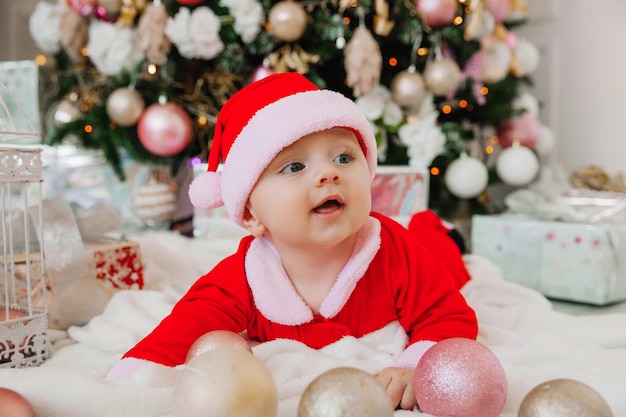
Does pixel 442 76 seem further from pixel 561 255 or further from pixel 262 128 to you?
pixel 262 128

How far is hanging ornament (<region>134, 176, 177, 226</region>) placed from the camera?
7.15ft

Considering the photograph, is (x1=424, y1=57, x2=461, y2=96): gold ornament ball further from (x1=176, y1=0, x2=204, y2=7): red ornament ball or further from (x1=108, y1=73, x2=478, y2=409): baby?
(x1=108, y1=73, x2=478, y2=409): baby

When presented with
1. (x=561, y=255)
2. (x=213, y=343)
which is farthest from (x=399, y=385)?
(x=561, y=255)

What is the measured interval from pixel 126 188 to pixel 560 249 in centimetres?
154

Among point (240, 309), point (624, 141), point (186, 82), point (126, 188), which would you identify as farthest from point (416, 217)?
point (624, 141)

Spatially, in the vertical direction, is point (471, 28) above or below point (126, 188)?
above

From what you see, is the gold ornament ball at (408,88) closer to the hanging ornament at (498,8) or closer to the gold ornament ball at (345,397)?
the hanging ornament at (498,8)

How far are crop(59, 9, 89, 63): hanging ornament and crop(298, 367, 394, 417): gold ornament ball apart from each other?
2025 millimetres

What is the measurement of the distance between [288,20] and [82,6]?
80 centimetres

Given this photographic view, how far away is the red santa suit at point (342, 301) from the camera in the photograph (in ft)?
2.80

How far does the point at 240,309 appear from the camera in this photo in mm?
895

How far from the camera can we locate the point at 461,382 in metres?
0.62

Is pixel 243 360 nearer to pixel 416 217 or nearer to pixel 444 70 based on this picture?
pixel 416 217

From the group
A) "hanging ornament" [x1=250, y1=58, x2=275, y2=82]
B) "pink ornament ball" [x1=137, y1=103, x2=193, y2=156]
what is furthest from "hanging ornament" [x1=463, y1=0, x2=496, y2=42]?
"pink ornament ball" [x1=137, y1=103, x2=193, y2=156]
